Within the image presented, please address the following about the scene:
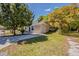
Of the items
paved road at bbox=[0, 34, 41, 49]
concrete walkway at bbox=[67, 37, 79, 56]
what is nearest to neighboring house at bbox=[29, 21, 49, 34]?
paved road at bbox=[0, 34, 41, 49]

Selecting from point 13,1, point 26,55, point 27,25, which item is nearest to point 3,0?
point 13,1

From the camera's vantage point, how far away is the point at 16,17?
1922 millimetres

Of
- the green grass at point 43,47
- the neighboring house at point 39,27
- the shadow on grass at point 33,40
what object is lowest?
the green grass at point 43,47

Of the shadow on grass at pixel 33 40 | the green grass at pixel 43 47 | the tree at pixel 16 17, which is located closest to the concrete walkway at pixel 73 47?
the green grass at pixel 43 47

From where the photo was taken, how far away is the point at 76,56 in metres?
1.85

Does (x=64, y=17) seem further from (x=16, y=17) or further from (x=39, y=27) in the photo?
(x=16, y=17)

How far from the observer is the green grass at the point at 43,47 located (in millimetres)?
1872

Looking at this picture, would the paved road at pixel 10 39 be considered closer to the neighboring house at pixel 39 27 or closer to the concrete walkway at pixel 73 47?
the neighboring house at pixel 39 27

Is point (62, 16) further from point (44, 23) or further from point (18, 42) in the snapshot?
point (18, 42)

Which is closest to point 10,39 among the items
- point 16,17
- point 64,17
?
point 16,17

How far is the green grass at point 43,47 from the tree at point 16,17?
0.42 feet

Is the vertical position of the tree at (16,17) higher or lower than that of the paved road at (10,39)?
higher

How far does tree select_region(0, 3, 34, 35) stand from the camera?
1.91m

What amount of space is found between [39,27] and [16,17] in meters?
0.19
